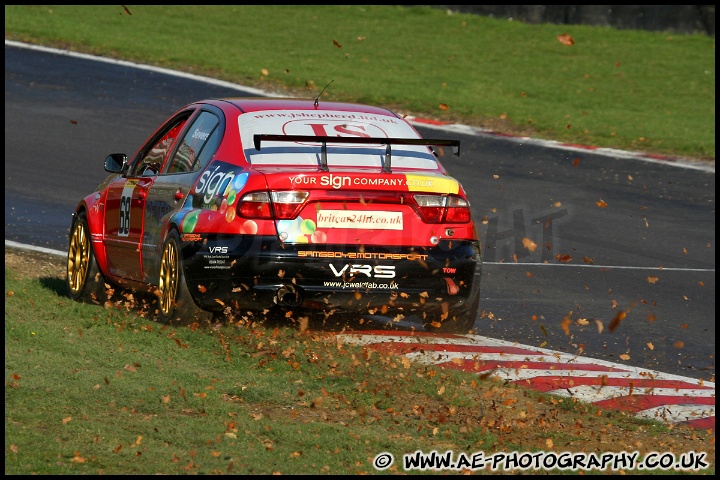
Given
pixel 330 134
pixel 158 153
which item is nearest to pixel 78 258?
pixel 158 153

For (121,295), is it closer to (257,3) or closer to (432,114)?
(432,114)

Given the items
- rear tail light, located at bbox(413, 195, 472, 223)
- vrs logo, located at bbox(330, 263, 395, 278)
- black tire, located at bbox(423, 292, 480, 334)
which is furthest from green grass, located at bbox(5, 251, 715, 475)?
rear tail light, located at bbox(413, 195, 472, 223)

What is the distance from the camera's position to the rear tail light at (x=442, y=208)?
843cm

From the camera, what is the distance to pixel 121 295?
33.7 feet

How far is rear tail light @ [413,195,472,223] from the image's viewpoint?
27.7 ft

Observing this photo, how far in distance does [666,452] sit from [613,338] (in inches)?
129

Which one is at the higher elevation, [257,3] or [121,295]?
[257,3]

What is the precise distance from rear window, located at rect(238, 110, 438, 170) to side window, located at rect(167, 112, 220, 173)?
23 centimetres

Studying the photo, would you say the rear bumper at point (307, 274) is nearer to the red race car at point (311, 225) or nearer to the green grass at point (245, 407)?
the red race car at point (311, 225)

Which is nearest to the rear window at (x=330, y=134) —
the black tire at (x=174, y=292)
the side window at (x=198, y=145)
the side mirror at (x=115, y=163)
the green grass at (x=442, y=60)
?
the side window at (x=198, y=145)

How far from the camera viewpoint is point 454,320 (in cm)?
905

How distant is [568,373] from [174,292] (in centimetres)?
245

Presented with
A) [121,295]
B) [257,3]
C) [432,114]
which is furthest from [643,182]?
[257,3]

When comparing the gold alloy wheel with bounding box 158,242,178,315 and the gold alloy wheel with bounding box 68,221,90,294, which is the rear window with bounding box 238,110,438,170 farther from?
the gold alloy wheel with bounding box 68,221,90,294
